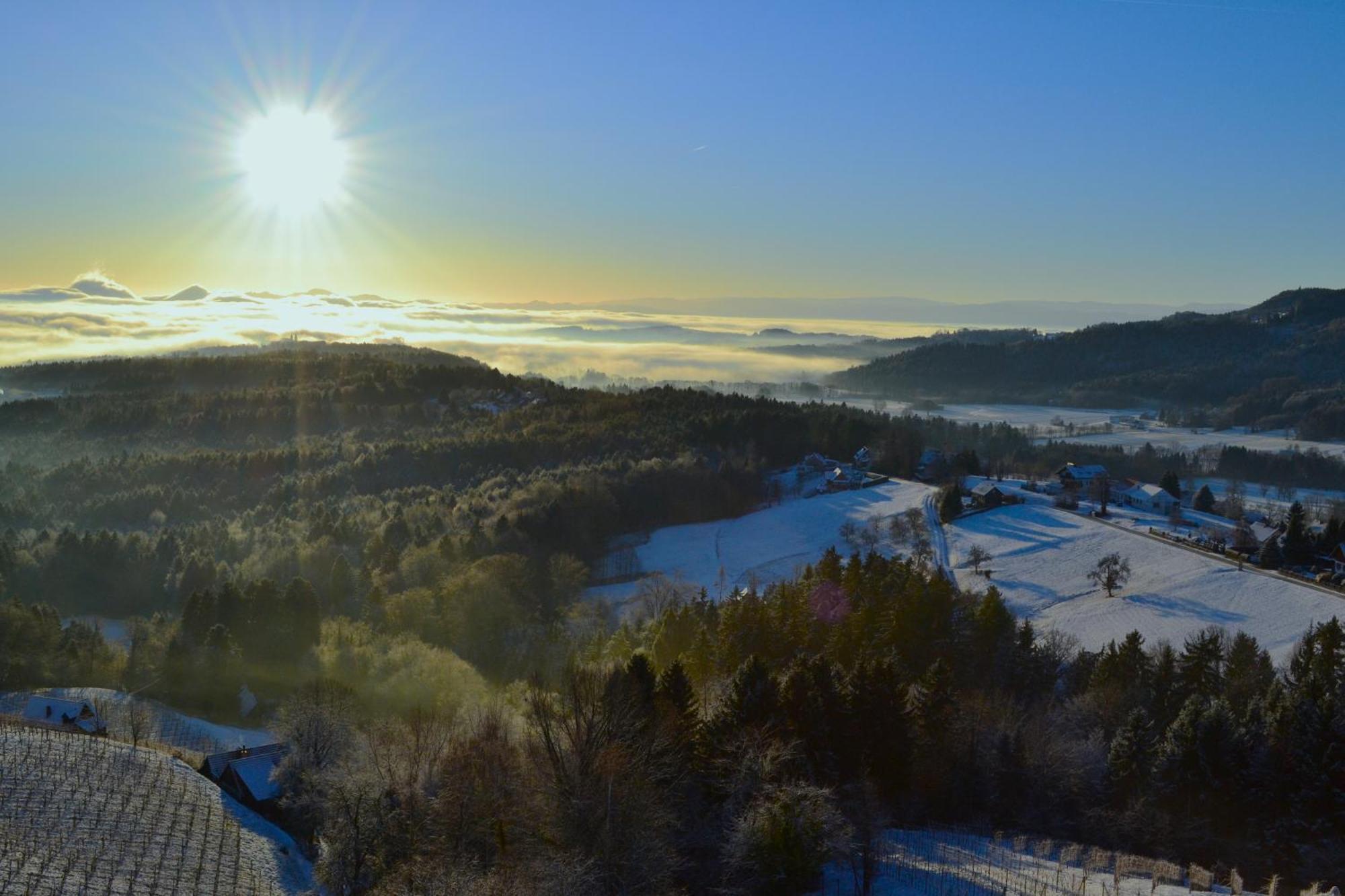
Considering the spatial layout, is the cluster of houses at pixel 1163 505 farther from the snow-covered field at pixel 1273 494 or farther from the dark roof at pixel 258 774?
the dark roof at pixel 258 774

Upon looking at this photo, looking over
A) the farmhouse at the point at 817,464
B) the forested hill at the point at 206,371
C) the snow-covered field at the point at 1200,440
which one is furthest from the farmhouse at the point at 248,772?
the snow-covered field at the point at 1200,440

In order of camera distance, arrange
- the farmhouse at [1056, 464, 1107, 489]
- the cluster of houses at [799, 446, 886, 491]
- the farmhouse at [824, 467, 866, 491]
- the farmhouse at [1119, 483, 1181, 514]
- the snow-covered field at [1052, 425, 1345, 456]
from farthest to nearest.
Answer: the snow-covered field at [1052, 425, 1345, 456] < the cluster of houses at [799, 446, 886, 491] < the farmhouse at [824, 467, 866, 491] < the farmhouse at [1056, 464, 1107, 489] < the farmhouse at [1119, 483, 1181, 514]

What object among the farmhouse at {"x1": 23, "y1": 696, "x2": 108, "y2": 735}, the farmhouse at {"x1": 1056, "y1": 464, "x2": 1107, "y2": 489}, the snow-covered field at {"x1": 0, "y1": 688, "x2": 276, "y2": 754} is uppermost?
the farmhouse at {"x1": 1056, "y1": 464, "x2": 1107, "y2": 489}

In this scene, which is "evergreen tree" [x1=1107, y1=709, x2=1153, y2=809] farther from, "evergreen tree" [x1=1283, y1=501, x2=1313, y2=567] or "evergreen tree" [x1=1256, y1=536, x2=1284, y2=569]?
"evergreen tree" [x1=1283, y1=501, x2=1313, y2=567]

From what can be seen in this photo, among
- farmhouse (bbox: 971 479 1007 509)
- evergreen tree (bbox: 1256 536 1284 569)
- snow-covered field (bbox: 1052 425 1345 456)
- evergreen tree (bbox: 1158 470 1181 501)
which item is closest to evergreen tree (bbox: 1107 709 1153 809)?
evergreen tree (bbox: 1256 536 1284 569)

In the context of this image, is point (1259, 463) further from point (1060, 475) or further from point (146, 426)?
point (146, 426)

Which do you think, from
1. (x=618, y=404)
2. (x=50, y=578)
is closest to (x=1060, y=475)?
(x=618, y=404)
